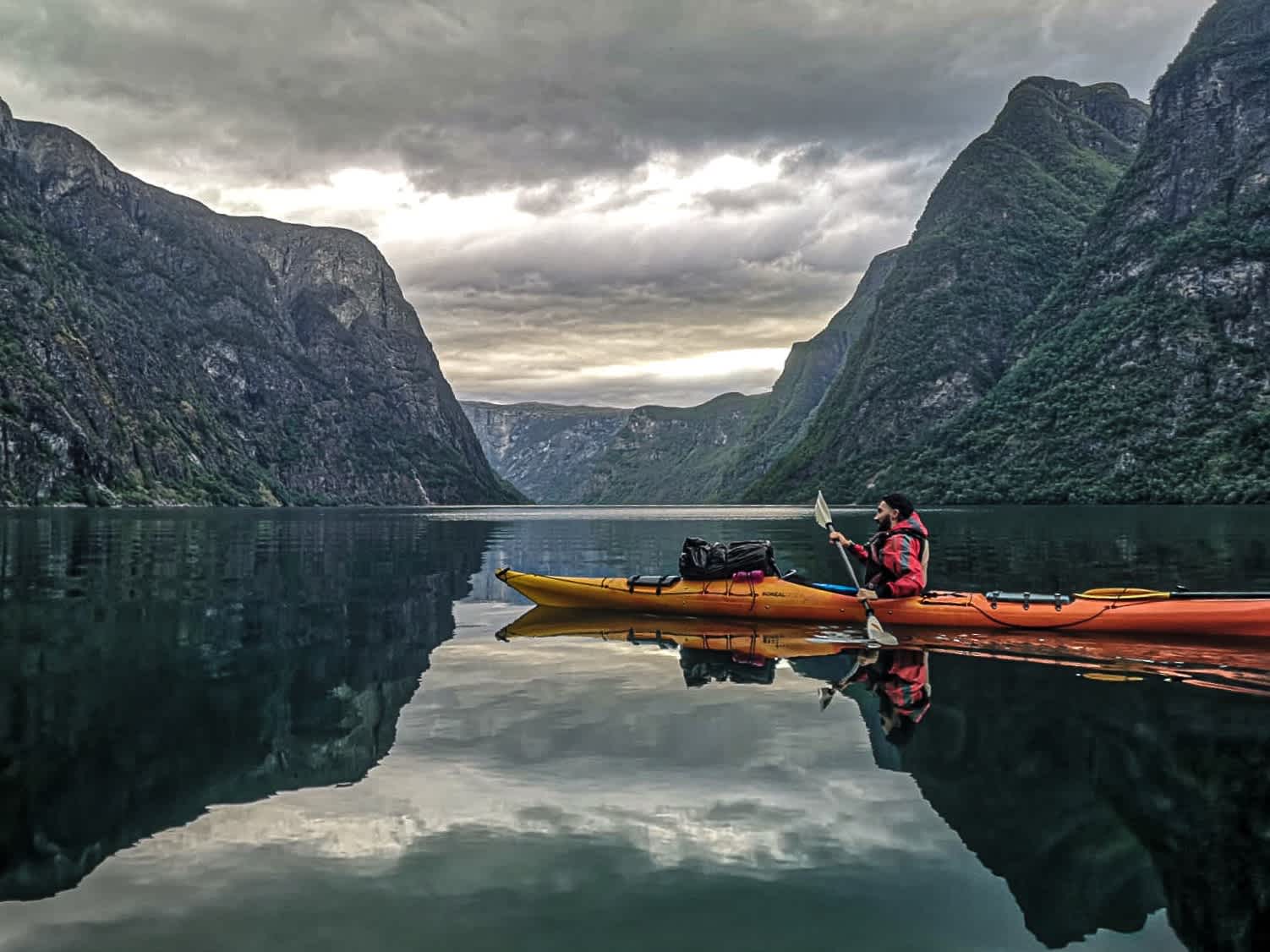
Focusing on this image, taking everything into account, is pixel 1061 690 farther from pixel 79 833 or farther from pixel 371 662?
pixel 79 833

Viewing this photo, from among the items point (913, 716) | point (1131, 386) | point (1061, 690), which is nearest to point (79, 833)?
point (913, 716)

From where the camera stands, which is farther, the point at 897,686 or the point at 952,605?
the point at 952,605

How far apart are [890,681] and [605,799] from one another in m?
7.06

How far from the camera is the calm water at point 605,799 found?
6.41 meters

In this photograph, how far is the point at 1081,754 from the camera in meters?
10.2

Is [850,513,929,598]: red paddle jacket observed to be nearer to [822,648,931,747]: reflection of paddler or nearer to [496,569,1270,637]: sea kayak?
[496,569,1270,637]: sea kayak

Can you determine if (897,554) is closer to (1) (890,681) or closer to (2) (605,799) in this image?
(1) (890,681)

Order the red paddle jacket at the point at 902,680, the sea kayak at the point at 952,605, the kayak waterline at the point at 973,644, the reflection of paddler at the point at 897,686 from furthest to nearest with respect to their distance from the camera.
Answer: the sea kayak at the point at 952,605, the kayak waterline at the point at 973,644, the red paddle jacket at the point at 902,680, the reflection of paddler at the point at 897,686

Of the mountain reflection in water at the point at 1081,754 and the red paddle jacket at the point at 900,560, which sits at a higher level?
the red paddle jacket at the point at 900,560

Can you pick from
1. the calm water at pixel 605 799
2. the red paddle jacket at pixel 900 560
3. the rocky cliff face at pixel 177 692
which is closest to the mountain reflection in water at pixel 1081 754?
the calm water at pixel 605 799

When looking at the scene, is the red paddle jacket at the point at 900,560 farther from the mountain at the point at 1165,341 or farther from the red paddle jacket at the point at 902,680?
the mountain at the point at 1165,341

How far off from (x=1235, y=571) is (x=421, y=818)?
100 ft

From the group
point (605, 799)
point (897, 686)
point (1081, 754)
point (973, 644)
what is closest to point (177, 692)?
point (605, 799)

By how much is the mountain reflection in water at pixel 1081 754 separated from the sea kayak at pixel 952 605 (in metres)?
0.44
